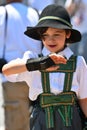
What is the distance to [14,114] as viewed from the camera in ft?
15.6

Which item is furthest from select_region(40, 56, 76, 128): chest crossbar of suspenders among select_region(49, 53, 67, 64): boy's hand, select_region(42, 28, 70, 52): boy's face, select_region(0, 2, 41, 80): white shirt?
select_region(0, 2, 41, 80): white shirt

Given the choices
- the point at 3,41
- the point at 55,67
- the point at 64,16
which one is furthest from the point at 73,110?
the point at 3,41

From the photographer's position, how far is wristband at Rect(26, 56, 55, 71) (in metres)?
2.71

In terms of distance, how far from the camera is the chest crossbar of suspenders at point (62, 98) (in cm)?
295

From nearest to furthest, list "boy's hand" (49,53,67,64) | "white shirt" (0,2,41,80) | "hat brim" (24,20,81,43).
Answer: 1. "boy's hand" (49,53,67,64)
2. "hat brim" (24,20,81,43)
3. "white shirt" (0,2,41,80)

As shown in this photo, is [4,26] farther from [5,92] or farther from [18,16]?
[5,92]

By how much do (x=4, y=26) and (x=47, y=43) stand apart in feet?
5.01

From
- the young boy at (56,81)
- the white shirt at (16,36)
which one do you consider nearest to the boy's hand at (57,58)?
the young boy at (56,81)

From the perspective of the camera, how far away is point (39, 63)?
9.03ft

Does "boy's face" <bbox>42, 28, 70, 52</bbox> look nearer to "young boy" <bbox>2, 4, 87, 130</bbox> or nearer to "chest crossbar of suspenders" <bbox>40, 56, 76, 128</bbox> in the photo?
"young boy" <bbox>2, 4, 87, 130</bbox>

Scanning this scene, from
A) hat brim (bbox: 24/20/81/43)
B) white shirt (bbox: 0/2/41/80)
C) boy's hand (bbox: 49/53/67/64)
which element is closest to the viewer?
boy's hand (bbox: 49/53/67/64)

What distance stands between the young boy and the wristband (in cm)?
12

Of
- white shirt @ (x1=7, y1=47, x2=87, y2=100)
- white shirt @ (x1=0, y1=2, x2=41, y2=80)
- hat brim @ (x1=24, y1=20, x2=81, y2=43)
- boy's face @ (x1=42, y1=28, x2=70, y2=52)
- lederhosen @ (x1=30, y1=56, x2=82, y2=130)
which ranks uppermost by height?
white shirt @ (x1=0, y1=2, x2=41, y2=80)

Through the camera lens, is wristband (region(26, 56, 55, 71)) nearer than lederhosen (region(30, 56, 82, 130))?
Yes
